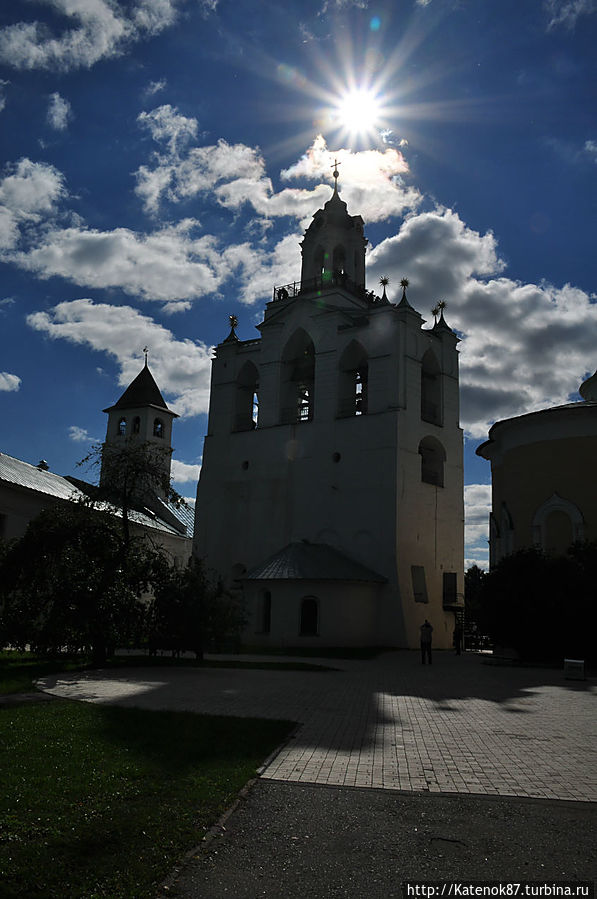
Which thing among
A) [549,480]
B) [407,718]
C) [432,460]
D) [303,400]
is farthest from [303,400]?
[407,718]

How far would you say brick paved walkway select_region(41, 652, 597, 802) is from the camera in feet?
25.1

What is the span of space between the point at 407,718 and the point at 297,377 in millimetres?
31750

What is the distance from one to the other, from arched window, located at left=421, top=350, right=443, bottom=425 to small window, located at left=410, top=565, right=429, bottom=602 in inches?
335

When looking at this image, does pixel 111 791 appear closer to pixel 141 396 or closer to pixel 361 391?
pixel 361 391

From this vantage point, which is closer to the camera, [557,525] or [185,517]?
[557,525]

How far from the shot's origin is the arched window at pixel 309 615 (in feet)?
106

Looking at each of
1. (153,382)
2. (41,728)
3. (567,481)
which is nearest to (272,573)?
(567,481)

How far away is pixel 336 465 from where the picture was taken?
37531mm

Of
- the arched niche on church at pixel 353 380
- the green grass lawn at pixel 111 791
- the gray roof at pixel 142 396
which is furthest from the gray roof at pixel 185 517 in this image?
the green grass lawn at pixel 111 791

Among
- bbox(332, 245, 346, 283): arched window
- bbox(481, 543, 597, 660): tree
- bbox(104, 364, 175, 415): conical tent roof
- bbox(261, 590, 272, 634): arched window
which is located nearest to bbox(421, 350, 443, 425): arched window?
bbox(332, 245, 346, 283): arched window

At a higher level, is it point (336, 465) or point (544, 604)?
point (336, 465)

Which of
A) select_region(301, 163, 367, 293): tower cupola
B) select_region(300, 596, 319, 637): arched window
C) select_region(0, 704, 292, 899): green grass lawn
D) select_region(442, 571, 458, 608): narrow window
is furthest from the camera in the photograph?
select_region(301, 163, 367, 293): tower cupola

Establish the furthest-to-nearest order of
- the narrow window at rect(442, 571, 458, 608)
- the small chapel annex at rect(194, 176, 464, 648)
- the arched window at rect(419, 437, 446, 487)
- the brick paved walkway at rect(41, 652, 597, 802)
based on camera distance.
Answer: the arched window at rect(419, 437, 446, 487) → the narrow window at rect(442, 571, 458, 608) → the small chapel annex at rect(194, 176, 464, 648) → the brick paved walkway at rect(41, 652, 597, 802)

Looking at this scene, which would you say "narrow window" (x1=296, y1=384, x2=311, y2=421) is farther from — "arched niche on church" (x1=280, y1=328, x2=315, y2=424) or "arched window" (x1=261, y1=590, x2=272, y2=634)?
"arched window" (x1=261, y1=590, x2=272, y2=634)
